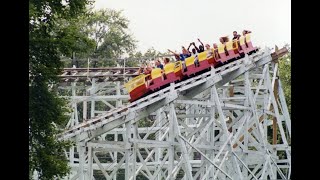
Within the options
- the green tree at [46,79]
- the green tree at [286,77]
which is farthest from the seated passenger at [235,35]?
the green tree at [286,77]

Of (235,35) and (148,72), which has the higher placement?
(235,35)

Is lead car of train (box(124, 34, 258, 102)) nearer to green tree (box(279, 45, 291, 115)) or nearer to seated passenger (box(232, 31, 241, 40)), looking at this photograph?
seated passenger (box(232, 31, 241, 40))

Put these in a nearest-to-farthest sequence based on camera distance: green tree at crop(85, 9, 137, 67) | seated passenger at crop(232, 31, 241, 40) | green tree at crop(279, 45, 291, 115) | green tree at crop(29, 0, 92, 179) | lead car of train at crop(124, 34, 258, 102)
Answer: green tree at crop(29, 0, 92, 179) → lead car of train at crop(124, 34, 258, 102) → seated passenger at crop(232, 31, 241, 40) → green tree at crop(279, 45, 291, 115) → green tree at crop(85, 9, 137, 67)

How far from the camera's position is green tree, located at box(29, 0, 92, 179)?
42.5 ft

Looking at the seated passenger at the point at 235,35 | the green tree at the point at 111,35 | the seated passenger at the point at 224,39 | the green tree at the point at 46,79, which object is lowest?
the green tree at the point at 46,79

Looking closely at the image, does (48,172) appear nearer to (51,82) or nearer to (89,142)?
(51,82)

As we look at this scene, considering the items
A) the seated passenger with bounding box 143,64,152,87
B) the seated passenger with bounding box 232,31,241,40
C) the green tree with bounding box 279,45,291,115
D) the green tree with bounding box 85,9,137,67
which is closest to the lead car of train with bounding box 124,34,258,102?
the seated passenger with bounding box 143,64,152,87

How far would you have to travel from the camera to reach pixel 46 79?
44.0 feet

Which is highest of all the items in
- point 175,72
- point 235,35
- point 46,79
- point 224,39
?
point 235,35

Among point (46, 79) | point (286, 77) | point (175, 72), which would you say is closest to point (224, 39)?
point (175, 72)

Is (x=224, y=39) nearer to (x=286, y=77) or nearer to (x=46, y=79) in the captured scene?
(x=46, y=79)

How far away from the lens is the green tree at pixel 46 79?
13.0 metres

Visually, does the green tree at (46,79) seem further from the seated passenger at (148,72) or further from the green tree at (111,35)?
the green tree at (111,35)
